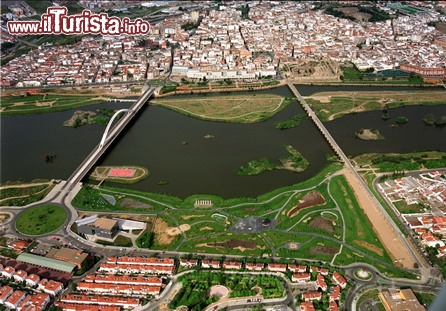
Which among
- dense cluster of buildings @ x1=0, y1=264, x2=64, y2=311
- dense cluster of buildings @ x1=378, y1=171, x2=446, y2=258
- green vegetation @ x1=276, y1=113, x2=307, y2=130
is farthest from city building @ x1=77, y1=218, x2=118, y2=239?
green vegetation @ x1=276, y1=113, x2=307, y2=130

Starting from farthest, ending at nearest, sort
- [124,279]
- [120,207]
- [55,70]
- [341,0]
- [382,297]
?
[341,0] → [55,70] → [120,207] → [124,279] → [382,297]

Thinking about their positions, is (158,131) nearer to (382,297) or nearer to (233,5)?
(382,297)

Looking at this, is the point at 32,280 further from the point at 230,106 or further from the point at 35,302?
the point at 230,106

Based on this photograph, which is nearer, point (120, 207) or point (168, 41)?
point (120, 207)

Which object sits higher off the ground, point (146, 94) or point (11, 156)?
point (146, 94)

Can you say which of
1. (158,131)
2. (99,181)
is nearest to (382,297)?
(99,181)

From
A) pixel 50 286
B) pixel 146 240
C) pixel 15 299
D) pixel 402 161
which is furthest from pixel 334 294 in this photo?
pixel 402 161

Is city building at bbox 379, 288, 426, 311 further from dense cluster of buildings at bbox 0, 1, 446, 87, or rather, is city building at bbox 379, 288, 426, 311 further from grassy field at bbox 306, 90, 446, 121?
dense cluster of buildings at bbox 0, 1, 446, 87
